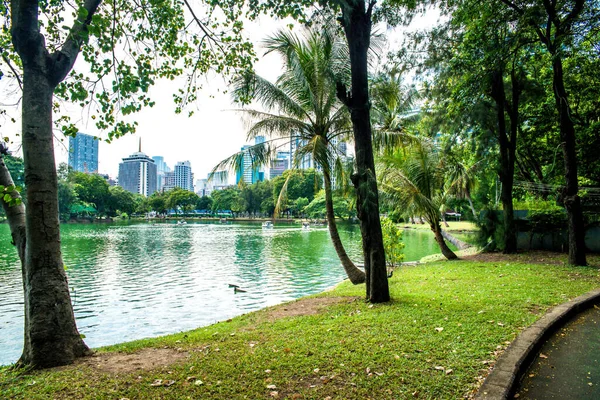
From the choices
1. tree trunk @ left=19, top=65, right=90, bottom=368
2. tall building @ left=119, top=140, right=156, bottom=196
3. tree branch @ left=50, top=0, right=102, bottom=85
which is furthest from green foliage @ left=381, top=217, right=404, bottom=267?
tall building @ left=119, top=140, right=156, bottom=196

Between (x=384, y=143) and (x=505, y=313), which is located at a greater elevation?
(x=384, y=143)

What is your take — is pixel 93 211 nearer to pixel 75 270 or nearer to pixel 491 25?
pixel 75 270

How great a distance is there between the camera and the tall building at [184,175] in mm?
166000

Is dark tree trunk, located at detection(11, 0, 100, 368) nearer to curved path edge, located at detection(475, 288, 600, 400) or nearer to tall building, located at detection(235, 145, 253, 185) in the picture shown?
curved path edge, located at detection(475, 288, 600, 400)

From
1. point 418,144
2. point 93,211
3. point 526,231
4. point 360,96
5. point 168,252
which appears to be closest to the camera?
point 360,96

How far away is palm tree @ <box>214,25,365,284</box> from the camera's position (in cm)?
1046

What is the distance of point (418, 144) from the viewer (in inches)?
452

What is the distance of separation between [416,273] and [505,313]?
6534 millimetres

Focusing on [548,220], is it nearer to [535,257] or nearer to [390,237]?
[535,257]

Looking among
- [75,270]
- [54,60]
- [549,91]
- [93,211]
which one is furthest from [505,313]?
[93,211]

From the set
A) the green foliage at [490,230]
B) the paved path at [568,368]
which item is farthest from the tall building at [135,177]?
the paved path at [568,368]

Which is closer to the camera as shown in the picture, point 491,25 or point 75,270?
point 491,25

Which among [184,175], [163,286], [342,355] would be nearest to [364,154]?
[342,355]

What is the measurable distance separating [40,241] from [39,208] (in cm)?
40
